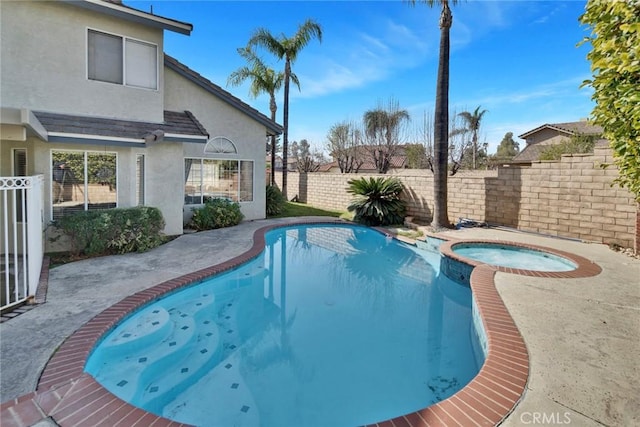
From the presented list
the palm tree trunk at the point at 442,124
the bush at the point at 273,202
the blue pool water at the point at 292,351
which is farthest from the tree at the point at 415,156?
the blue pool water at the point at 292,351

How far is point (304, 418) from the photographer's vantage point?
467 cm

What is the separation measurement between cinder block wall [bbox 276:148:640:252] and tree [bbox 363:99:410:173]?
50.7ft

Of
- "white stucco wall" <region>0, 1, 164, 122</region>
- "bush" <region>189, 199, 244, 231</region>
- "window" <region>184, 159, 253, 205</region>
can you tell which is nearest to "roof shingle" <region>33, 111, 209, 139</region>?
"white stucco wall" <region>0, 1, 164, 122</region>

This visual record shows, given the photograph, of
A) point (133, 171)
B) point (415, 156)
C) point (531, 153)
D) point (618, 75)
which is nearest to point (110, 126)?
point (133, 171)

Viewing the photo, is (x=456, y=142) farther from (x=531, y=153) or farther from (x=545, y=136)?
(x=545, y=136)

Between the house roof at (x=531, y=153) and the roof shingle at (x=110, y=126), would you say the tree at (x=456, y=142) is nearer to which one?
the house roof at (x=531, y=153)

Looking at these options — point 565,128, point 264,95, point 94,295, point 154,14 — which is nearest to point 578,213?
point 94,295

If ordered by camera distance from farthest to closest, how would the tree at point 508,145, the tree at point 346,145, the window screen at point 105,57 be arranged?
the tree at point 508,145 → the tree at point 346,145 → the window screen at point 105,57

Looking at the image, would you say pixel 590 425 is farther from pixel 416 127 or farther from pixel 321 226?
pixel 416 127

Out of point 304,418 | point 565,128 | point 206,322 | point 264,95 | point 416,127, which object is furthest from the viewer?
point 565,128

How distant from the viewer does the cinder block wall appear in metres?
12.6

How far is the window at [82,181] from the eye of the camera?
11.2 meters

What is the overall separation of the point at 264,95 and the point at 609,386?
2889cm

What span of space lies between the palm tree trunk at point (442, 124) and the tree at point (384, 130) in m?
17.7
